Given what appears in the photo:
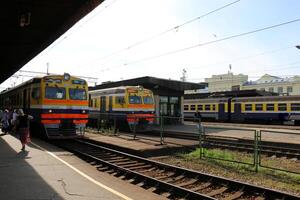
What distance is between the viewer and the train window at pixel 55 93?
1981cm

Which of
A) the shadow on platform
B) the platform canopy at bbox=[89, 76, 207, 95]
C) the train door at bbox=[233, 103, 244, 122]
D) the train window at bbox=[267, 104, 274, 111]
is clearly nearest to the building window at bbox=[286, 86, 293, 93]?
the train door at bbox=[233, 103, 244, 122]

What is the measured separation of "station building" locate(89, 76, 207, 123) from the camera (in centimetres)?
3369

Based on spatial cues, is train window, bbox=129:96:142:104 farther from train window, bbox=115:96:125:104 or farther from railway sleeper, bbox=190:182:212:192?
railway sleeper, bbox=190:182:212:192

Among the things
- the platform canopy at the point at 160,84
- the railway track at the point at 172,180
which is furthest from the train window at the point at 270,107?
the railway track at the point at 172,180

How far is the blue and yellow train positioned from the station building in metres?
3.73

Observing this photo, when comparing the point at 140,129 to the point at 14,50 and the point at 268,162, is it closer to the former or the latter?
the point at 14,50

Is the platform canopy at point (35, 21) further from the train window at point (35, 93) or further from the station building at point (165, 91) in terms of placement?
the station building at point (165, 91)

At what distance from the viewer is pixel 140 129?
26641 millimetres

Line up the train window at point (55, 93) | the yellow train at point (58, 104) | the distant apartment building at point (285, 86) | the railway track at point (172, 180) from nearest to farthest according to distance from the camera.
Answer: the railway track at point (172, 180)
the yellow train at point (58, 104)
the train window at point (55, 93)
the distant apartment building at point (285, 86)

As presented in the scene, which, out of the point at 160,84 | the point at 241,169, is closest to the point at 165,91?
the point at 160,84

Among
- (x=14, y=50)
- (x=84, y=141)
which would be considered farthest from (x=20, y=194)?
(x=14, y=50)

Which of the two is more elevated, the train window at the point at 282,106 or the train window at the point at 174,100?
the train window at the point at 174,100

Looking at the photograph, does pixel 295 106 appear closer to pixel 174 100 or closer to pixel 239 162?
pixel 174 100

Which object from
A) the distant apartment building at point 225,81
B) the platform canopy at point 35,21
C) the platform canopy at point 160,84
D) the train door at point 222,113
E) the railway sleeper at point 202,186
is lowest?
the railway sleeper at point 202,186
